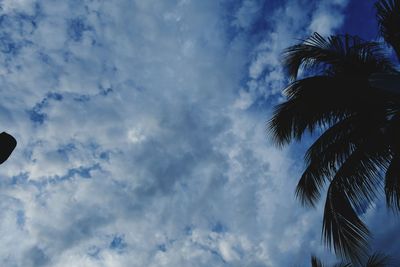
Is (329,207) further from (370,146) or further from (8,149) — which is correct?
(8,149)

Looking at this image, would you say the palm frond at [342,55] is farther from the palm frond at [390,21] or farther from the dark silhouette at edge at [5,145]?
the dark silhouette at edge at [5,145]

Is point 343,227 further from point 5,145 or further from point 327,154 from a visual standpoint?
point 5,145

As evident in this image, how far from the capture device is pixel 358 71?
5832 millimetres

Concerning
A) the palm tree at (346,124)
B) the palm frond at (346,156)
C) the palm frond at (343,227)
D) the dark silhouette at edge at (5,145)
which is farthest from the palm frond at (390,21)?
the dark silhouette at edge at (5,145)

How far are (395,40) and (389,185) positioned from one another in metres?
2.90

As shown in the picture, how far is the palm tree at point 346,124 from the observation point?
210 inches

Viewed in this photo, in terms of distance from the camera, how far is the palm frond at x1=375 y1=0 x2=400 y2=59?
5195 millimetres

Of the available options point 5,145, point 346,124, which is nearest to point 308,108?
point 346,124

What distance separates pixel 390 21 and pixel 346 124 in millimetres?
2175

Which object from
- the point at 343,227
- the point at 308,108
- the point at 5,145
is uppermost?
the point at 308,108

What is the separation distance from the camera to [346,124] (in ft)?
19.8

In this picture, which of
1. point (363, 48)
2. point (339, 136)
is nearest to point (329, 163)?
point (339, 136)

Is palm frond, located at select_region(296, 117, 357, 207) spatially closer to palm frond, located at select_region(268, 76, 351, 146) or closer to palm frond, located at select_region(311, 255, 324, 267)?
palm frond, located at select_region(268, 76, 351, 146)

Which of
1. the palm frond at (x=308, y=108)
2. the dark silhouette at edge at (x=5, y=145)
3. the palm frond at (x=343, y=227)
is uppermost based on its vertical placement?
the palm frond at (x=308, y=108)
